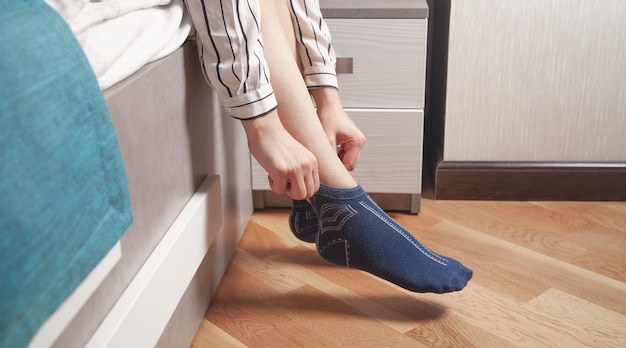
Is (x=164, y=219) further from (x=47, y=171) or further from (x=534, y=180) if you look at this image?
(x=534, y=180)

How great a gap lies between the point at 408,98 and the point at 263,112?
475 millimetres

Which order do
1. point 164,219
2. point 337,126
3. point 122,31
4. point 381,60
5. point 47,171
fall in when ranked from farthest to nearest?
1. point 381,60
2. point 337,126
3. point 164,219
4. point 122,31
5. point 47,171

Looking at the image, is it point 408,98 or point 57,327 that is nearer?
point 57,327

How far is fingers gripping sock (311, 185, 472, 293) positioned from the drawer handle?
369mm

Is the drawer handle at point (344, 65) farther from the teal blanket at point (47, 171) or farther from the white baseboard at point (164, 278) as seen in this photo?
the teal blanket at point (47, 171)

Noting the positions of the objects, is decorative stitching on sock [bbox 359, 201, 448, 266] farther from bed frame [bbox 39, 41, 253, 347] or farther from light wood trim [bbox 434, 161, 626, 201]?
light wood trim [bbox 434, 161, 626, 201]

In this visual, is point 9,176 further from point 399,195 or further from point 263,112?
point 399,195

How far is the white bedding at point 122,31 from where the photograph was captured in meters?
0.72

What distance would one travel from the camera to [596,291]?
115 cm

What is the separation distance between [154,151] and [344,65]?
60 centimetres

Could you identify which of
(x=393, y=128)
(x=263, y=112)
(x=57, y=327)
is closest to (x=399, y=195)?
(x=393, y=128)

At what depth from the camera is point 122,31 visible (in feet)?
2.61

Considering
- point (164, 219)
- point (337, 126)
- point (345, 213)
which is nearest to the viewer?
point (164, 219)

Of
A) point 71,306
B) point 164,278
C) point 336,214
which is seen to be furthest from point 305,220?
point 71,306
